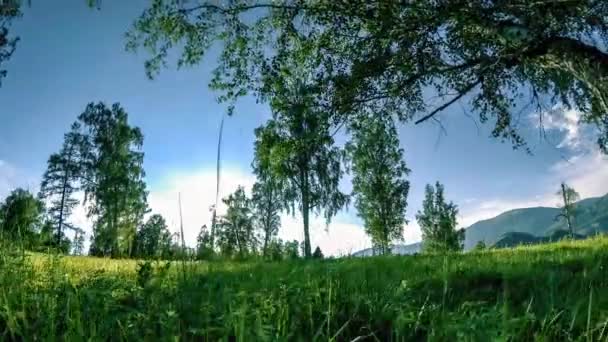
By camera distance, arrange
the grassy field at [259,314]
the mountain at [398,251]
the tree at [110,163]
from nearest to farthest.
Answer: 1. the grassy field at [259,314]
2. the mountain at [398,251]
3. the tree at [110,163]

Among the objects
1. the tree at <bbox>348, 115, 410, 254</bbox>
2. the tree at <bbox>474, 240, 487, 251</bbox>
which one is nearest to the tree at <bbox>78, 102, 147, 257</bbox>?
the tree at <bbox>348, 115, 410, 254</bbox>

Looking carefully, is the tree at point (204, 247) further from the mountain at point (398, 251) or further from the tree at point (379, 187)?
the tree at point (379, 187)

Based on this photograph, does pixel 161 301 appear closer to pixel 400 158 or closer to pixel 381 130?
pixel 381 130

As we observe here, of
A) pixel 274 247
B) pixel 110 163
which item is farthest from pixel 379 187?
pixel 274 247

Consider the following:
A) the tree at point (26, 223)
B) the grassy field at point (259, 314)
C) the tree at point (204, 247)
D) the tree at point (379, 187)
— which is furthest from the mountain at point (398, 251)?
the tree at point (379, 187)

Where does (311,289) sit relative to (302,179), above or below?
below

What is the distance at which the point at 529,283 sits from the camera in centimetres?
520

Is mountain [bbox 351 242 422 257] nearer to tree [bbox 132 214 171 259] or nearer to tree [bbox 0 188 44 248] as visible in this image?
tree [bbox 132 214 171 259]

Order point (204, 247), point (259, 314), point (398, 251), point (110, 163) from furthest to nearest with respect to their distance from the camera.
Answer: point (110, 163) → point (398, 251) → point (204, 247) → point (259, 314)

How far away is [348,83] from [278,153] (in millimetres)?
2716

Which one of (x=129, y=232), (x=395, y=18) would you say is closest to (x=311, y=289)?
(x=129, y=232)

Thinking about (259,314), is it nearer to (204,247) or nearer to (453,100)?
(204,247)

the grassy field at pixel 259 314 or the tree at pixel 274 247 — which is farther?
the tree at pixel 274 247

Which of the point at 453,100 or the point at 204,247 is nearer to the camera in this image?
the point at 204,247
